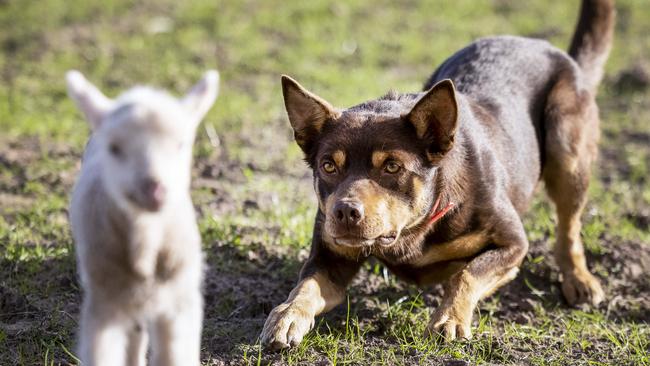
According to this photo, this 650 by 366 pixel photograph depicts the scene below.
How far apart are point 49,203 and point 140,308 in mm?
3943

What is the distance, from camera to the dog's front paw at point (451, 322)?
443cm

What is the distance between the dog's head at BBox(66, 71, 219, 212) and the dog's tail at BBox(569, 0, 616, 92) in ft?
16.4

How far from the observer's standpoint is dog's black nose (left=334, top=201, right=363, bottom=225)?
13.8 feet

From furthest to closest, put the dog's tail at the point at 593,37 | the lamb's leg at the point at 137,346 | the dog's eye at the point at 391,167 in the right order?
1. the dog's tail at the point at 593,37
2. the dog's eye at the point at 391,167
3. the lamb's leg at the point at 137,346

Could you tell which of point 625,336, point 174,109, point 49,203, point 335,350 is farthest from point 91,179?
point 49,203

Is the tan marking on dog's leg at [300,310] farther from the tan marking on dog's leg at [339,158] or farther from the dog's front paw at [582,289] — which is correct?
the dog's front paw at [582,289]

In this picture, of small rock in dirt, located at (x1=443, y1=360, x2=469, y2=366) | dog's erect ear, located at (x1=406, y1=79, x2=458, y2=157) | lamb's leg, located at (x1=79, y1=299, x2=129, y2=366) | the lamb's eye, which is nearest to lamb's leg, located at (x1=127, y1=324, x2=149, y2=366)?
lamb's leg, located at (x1=79, y1=299, x2=129, y2=366)

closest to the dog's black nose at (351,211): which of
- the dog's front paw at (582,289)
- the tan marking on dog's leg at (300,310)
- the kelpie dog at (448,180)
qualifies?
the kelpie dog at (448,180)

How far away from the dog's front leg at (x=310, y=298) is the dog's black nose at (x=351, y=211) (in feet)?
1.81

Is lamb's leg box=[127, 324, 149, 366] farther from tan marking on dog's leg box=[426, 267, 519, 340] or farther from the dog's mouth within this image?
tan marking on dog's leg box=[426, 267, 519, 340]

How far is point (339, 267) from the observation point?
500 centimetres

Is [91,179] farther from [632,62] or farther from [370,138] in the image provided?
[632,62]

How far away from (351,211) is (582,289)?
7.10ft

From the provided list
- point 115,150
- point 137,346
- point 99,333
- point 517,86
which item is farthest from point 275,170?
point 115,150
